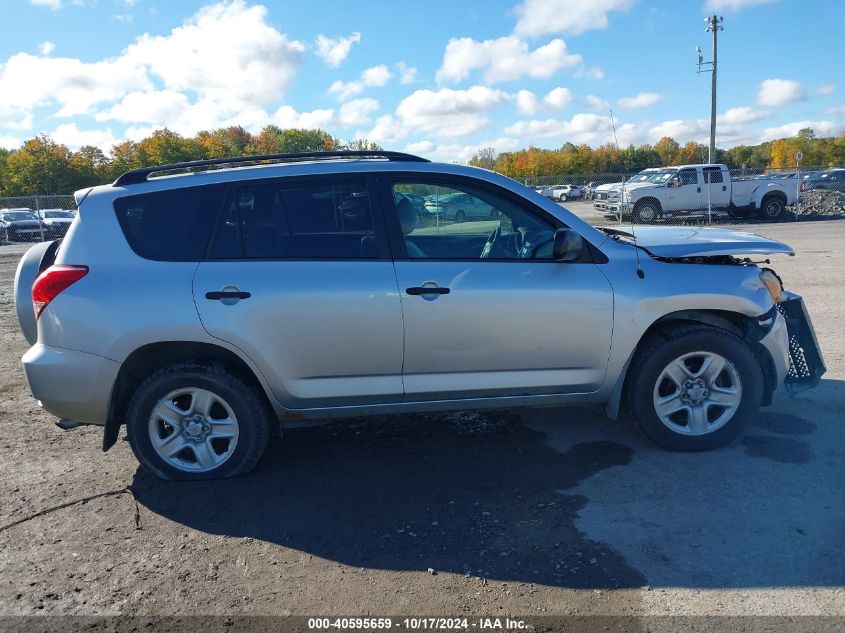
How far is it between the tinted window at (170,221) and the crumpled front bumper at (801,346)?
387cm

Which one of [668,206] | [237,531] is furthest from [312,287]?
[668,206]

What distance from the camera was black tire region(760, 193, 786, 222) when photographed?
944 inches

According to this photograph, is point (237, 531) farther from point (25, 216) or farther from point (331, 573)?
point (25, 216)

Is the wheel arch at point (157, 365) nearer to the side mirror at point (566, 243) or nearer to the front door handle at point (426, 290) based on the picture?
the front door handle at point (426, 290)

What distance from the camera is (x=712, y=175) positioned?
23.0 m

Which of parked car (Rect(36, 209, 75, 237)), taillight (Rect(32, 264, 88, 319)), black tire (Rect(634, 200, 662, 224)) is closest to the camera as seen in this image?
taillight (Rect(32, 264, 88, 319))

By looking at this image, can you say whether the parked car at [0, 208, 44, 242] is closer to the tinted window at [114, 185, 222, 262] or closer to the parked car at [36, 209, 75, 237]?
the parked car at [36, 209, 75, 237]

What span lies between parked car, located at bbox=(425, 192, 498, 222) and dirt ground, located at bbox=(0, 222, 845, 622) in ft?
5.02

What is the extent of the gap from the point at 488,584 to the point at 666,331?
6.72ft

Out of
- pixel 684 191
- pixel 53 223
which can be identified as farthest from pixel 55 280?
pixel 53 223

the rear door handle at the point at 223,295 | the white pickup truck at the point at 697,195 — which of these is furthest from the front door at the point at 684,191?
the rear door handle at the point at 223,295

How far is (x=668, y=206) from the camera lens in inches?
890

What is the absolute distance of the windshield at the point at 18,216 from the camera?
28.8 meters

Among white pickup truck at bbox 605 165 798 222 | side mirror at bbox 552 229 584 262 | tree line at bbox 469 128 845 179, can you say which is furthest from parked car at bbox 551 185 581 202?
side mirror at bbox 552 229 584 262
